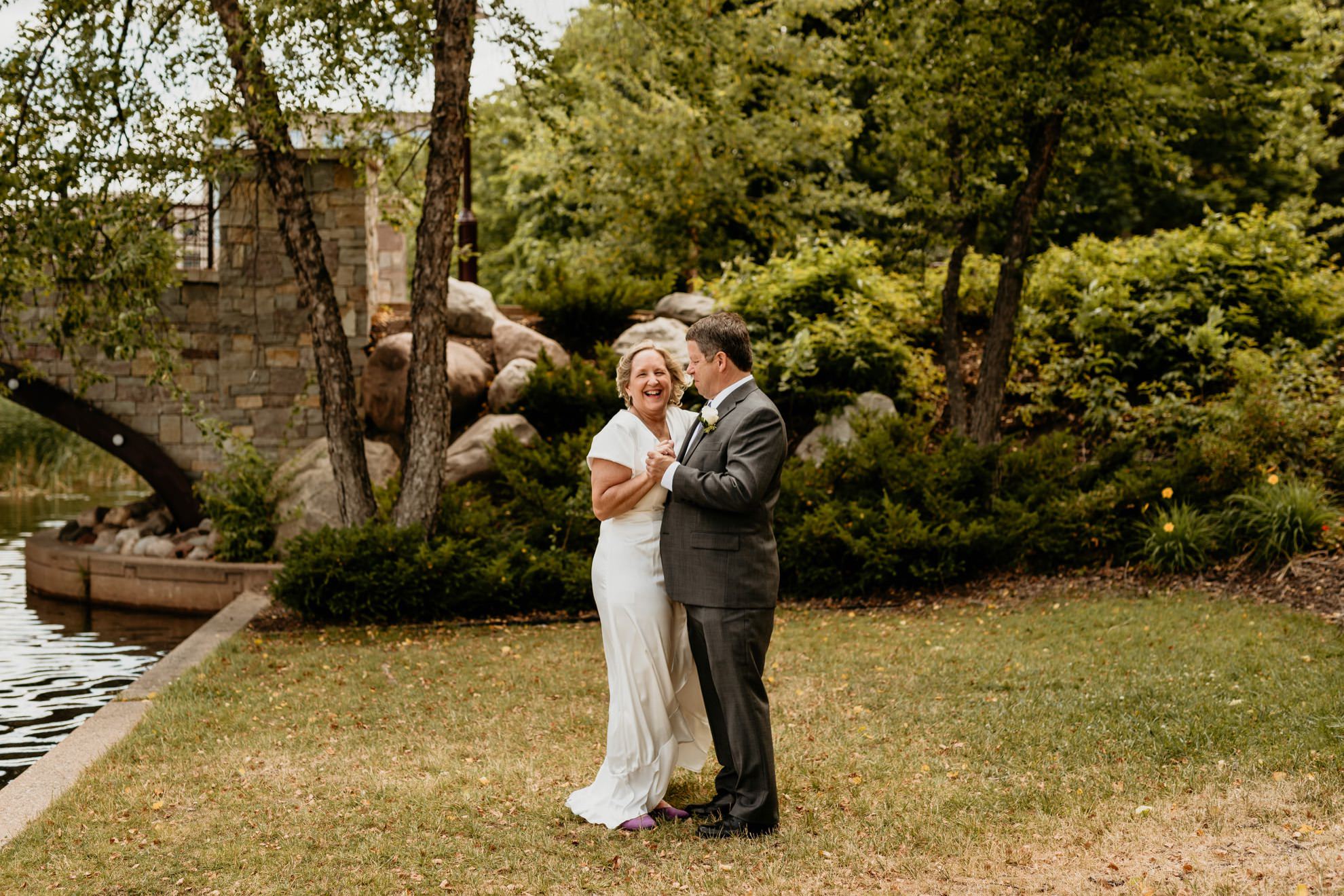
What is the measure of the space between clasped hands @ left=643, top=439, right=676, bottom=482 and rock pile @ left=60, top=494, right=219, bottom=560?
9099 mm

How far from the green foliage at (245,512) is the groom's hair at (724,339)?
27.1ft

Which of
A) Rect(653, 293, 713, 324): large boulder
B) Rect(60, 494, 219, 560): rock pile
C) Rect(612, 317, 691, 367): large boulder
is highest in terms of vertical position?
Rect(653, 293, 713, 324): large boulder

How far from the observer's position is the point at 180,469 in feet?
44.6

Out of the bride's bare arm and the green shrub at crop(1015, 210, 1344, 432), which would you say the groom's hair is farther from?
the green shrub at crop(1015, 210, 1344, 432)

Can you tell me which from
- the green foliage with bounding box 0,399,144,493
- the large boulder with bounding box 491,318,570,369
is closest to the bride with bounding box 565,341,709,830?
the large boulder with bounding box 491,318,570,369

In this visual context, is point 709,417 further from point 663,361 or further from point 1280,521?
point 1280,521

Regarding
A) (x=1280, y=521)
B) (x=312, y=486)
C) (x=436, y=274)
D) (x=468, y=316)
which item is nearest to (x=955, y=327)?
(x=1280, y=521)

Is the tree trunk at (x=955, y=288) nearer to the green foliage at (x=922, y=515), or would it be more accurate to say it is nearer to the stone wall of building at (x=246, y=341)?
the green foliage at (x=922, y=515)

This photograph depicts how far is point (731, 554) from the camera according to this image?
4156mm

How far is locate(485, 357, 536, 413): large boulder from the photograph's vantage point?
12.5m

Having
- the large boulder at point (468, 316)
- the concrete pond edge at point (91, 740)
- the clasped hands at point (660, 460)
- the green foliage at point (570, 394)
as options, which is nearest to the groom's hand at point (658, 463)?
the clasped hands at point (660, 460)

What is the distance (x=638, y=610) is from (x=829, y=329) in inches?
305


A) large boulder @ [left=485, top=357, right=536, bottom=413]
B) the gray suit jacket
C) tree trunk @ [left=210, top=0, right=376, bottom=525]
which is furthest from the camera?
large boulder @ [left=485, top=357, right=536, bottom=413]

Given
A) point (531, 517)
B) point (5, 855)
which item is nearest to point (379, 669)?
point (531, 517)
